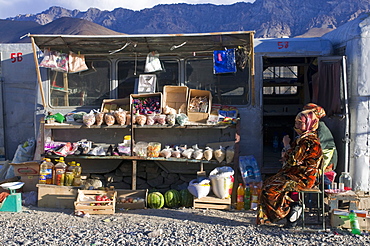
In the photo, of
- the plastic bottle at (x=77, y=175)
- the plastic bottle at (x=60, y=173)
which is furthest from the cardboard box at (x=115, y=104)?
the plastic bottle at (x=60, y=173)

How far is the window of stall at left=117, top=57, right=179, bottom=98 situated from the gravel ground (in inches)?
118

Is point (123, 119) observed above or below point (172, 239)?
above

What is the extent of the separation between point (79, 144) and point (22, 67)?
10.5 feet

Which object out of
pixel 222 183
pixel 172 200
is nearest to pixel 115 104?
pixel 172 200

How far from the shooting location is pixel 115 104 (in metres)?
8.22

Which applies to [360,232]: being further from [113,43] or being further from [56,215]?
[113,43]

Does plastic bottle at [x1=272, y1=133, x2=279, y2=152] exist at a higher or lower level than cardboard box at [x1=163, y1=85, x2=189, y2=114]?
lower

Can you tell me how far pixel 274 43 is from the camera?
800 centimetres

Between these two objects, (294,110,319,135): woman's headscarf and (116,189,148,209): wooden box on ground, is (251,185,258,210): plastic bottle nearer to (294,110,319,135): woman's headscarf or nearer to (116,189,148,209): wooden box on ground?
(294,110,319,135): woman's headscarf

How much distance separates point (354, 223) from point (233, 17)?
7684cm

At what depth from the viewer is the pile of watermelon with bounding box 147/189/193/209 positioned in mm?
7035

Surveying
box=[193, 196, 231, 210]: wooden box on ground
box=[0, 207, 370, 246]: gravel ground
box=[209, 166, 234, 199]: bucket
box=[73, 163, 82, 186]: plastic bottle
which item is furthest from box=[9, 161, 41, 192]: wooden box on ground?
box=[209, 166, 234, 199]: bucket

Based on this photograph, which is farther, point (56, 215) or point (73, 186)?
point (73, 186)

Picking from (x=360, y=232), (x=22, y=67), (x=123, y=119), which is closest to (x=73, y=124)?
(x=123, y=119)
